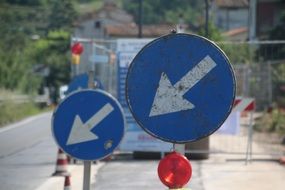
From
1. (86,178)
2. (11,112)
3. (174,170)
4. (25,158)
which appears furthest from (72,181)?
(11,112)

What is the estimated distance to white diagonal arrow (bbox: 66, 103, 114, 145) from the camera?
246 inches

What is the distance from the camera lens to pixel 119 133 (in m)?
6.19

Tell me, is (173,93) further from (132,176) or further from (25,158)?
(25,158)

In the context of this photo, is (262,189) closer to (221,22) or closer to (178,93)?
(178,93)

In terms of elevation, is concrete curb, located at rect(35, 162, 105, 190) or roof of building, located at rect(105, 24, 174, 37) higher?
concrete curb, located at rect(35, 162, 105, 190)

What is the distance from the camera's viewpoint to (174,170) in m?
5.66

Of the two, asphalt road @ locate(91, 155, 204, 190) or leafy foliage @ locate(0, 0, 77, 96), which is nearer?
asphalt road @ locate(91, 155, 204, 190)

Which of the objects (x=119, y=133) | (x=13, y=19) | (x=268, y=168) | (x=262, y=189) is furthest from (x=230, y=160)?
(x=13, y=19)

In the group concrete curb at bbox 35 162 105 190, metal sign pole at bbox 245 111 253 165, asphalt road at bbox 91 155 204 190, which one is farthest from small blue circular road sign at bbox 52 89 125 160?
metal sign pole at bbox 245 111 253 165

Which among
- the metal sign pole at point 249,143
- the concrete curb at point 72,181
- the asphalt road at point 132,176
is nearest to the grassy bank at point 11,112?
the asphalt road at point 132,176

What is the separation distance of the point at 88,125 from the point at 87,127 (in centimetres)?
2

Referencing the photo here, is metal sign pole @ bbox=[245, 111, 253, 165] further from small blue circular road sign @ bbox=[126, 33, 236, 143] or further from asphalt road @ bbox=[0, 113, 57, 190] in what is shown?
small blue circular road sign @ bbox=[126, 33, 236, 143]

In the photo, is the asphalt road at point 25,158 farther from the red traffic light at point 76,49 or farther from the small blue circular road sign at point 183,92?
the small blue circular road sign at point 183,92

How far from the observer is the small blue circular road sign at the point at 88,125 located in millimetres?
6191
